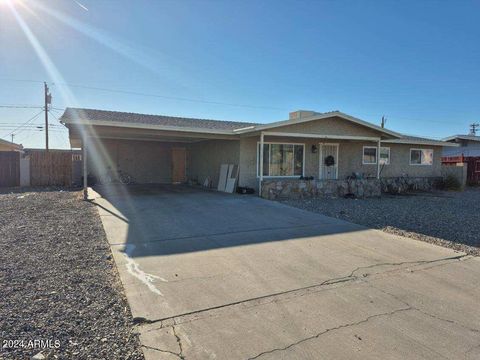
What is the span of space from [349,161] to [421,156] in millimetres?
5857

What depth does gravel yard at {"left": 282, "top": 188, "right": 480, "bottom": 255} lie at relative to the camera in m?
6.94

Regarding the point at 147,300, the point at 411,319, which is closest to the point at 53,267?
the point at 147,300

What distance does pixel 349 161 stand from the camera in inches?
671

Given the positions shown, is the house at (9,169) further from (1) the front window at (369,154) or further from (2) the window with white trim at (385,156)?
(2) the window with white trim at (385,156)

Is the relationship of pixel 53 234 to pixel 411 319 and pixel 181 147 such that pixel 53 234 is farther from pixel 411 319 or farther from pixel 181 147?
pixel 181 147

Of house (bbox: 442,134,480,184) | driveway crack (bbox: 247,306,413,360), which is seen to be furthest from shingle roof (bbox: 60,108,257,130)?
house (bbox: 442,134,480,184)

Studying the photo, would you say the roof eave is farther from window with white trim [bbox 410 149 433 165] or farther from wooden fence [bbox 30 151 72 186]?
window with white trim [bbox 410 149 433 165]

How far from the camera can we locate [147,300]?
12.2ft

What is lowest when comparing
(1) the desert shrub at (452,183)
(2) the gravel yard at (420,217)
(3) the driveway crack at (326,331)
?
(3) the driveway crack at (326,331)

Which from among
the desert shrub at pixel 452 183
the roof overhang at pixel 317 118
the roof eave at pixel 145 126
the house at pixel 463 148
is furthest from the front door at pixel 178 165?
the house at pixel 463 148

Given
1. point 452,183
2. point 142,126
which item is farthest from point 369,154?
point 142,126

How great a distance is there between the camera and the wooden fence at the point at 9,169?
16487 millimetres

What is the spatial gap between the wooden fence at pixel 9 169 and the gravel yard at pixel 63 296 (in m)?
11.7

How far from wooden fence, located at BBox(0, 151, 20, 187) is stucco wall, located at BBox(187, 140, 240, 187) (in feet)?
28.7
